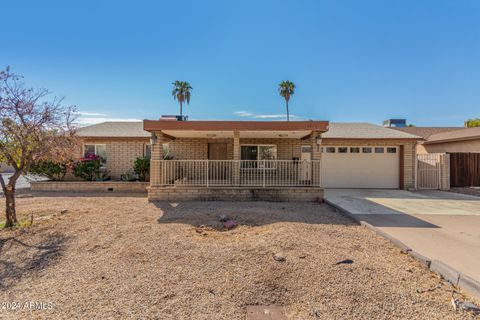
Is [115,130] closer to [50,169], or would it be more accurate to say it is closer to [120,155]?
[120,155]

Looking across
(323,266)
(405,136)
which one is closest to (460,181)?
(405,136)

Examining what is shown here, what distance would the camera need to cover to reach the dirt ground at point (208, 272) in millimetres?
2754

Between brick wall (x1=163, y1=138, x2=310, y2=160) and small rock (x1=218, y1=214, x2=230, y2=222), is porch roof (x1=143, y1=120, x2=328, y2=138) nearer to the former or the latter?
small rock (x1=218, y1=214, x2=230, y2=222)

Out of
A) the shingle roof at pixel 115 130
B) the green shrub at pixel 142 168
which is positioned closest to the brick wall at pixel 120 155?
the shingle roof at pixel 115 130

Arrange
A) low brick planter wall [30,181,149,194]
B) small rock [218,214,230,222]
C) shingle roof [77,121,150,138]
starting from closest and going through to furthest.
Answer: small rock [218,214,230,222], low brick planter wall [30,181,149,194], shingle roof [77,121,150,138]

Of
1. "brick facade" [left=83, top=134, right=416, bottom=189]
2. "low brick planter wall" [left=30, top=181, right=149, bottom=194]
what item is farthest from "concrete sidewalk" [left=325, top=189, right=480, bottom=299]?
"low brick planter wall" [left=30, top=181, right=149, bottom=194]

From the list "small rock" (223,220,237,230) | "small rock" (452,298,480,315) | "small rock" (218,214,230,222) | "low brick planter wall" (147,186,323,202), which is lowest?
"small rock" (452,298,480,315)

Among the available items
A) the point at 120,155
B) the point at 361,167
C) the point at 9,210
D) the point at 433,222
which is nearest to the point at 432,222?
the point at 433,222

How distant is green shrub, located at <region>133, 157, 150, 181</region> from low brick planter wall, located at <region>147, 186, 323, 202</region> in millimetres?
3290

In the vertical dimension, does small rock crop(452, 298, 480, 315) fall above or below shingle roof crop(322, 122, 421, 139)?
below

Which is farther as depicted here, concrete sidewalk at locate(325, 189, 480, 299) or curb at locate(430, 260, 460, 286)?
concrete sidewalk at locate(325, 189, 480, 299)

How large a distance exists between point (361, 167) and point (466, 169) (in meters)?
5.69

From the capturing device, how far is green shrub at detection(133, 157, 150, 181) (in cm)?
1166

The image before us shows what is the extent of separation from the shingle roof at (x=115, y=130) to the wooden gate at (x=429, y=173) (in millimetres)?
15074
